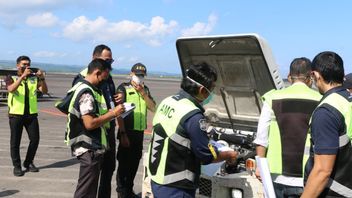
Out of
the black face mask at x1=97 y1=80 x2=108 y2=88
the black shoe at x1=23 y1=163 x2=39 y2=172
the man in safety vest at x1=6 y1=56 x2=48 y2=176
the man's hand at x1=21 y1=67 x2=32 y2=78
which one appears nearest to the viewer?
the black face mask at x1=97 y1=80 x2=108 y2=88

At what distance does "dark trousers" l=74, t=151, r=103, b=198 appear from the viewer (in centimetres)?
462

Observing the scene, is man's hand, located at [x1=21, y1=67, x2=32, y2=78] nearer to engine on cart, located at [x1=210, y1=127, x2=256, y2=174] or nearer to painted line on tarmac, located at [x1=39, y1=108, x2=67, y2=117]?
engine on cart, located at [x1=210, y1=127, x2=256, y2=174]

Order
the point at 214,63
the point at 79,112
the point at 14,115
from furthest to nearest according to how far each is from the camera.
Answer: the point at 14,115
the point at 214,63
the point at 79,112

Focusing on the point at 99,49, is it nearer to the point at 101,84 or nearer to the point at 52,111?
the point at 101,84

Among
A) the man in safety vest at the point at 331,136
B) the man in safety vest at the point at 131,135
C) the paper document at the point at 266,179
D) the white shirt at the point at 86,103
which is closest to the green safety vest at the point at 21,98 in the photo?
the man in safety vest at the point at 131,135

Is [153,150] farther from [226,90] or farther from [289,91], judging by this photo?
[226,90]

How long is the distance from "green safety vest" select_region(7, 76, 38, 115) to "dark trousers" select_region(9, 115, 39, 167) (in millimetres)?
124

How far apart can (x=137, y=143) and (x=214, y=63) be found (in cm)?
160

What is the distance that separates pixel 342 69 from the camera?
2.86 meters

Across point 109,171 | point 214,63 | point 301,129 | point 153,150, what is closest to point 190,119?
point 153,150

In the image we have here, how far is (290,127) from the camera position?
3.49m

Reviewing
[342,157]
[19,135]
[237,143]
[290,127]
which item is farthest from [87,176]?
[19,135]

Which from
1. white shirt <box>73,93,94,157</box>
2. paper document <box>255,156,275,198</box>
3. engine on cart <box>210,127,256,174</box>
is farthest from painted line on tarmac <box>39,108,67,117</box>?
paper document <box>255,156,275,198</box>

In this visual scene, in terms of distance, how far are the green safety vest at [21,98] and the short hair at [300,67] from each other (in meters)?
5.22
